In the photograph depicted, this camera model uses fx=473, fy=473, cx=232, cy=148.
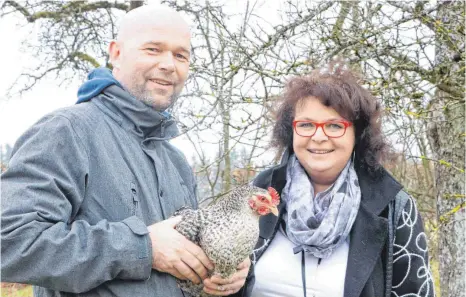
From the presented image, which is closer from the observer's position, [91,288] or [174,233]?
[91,288]

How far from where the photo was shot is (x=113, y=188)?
2.04 m

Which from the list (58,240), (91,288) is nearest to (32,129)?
(58,240)

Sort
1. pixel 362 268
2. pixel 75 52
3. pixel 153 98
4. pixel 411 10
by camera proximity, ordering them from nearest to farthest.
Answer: pixel 153 98
pixel 362 268
pixel 411 10
pixel 75 52

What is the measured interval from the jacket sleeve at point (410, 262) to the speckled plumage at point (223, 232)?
864mm

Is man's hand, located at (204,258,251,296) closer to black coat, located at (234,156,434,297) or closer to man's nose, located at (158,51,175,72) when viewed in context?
black coat, located at (234,156,434,297)

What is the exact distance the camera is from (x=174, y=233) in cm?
213

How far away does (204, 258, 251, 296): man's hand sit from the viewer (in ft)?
7.29

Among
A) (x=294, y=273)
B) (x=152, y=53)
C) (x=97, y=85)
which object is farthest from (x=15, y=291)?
(x=152, y=53)

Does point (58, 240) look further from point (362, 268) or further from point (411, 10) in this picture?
point (411, 10)

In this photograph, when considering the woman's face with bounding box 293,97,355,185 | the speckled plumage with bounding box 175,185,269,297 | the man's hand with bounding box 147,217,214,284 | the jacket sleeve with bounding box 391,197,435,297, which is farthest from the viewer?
the woman's face with bounding box 293,97,355,185

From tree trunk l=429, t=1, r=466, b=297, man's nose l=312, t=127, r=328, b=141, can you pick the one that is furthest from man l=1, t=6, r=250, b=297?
tree trunk l=429, t=1, r=466, b=297

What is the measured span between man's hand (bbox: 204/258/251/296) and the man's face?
882mm

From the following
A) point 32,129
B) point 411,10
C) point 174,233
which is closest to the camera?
point 32,129

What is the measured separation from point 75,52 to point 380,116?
194 inches
